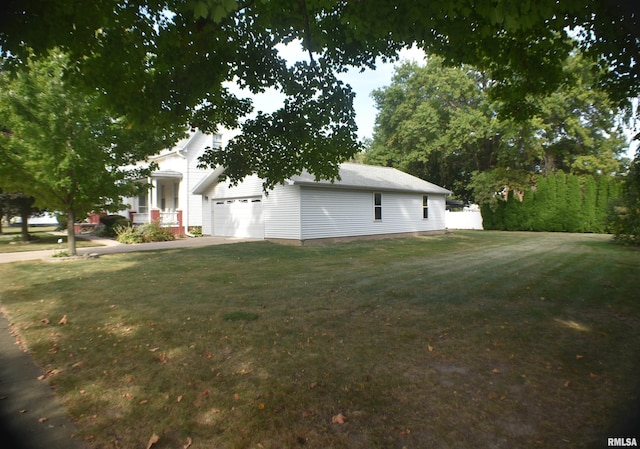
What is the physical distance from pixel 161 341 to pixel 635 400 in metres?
4.82

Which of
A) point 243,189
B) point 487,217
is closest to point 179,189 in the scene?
point 243,189

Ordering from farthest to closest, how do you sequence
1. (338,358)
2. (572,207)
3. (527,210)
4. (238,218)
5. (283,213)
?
1. (527,210)
2. (572,207)
3. (238,218)
4. (283,213)
5. (338,358)

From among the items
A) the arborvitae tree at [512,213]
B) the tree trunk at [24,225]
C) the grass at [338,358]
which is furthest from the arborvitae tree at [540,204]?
the tree trunk at [24,225]

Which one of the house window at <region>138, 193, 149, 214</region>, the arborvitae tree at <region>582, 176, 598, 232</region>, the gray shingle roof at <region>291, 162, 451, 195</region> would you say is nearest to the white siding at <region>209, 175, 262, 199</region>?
the gray shingle roof at <region>291, 162, 451, 195</region>

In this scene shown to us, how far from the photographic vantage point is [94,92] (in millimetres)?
5934

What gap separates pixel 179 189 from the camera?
2547 cm

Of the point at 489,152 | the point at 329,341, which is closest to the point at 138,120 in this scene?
the point at 329,341

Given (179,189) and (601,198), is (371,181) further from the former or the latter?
(601,198)

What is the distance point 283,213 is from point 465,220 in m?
21.1

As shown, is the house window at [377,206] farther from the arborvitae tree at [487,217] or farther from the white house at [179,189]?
the arborvitae tree at [487,217]

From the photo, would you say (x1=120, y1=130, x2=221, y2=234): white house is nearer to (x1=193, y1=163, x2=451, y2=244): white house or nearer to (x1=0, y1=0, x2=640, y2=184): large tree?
(x1=193, y1=163, x2=451, y2=244): white house

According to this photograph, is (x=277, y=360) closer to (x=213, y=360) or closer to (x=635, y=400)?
(x=213, y=360)

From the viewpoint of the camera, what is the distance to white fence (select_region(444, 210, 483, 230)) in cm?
3244

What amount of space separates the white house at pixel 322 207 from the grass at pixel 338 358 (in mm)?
8970
